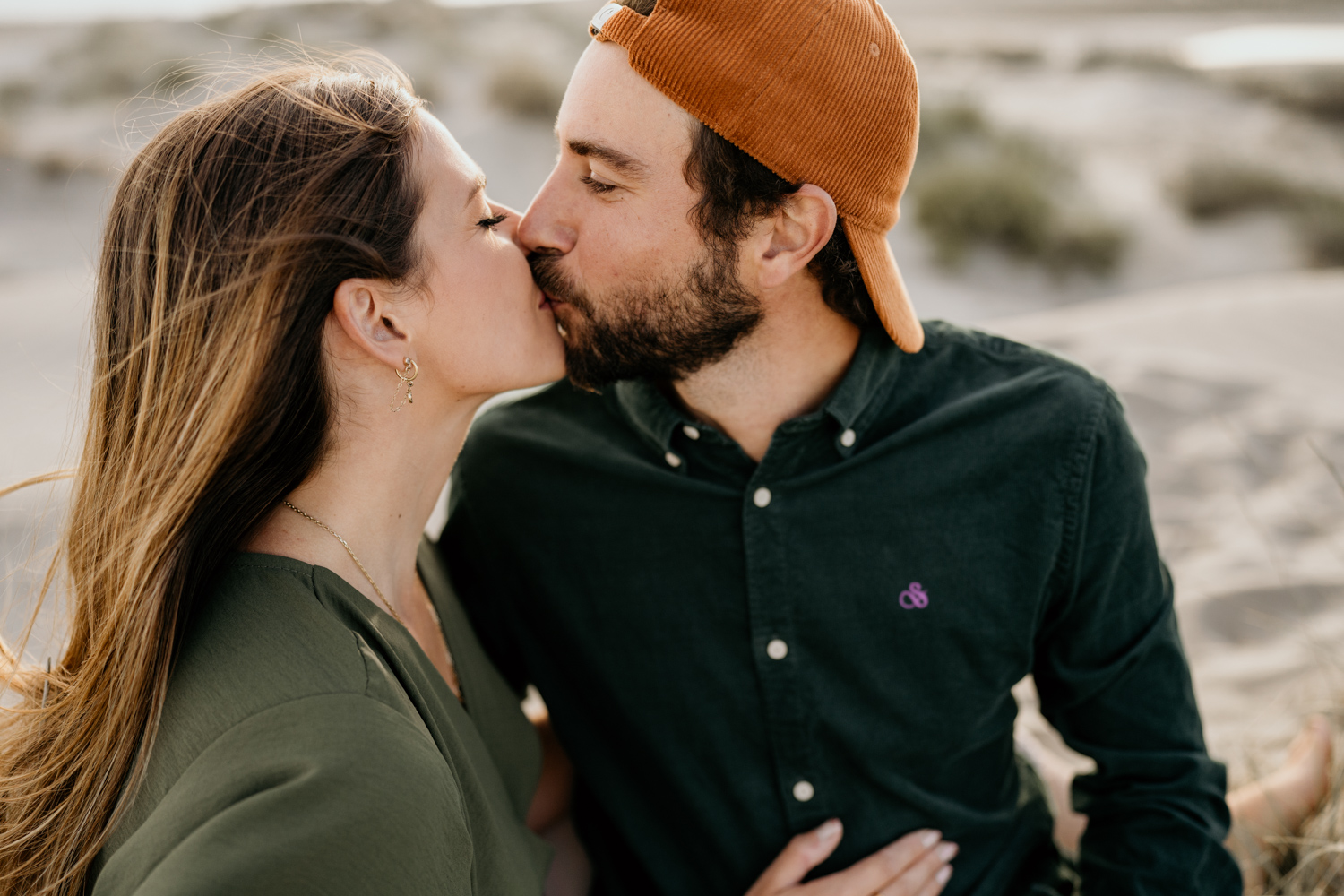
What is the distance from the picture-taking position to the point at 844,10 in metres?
1.78

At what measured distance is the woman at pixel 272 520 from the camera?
1.18 m

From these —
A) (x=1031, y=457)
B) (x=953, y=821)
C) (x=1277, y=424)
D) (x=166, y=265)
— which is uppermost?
(x=166, y=265)

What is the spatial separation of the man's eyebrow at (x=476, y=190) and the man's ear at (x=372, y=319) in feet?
0.80

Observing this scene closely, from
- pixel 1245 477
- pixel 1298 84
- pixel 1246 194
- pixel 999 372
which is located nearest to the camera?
pixel 999 372

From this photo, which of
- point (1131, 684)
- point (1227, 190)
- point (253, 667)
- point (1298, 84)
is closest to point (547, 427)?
point (253, 667)

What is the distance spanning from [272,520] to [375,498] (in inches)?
6.9

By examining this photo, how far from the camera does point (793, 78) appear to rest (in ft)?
5.74

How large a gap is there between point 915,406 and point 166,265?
1428 mm

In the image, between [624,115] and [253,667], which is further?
[624,115]

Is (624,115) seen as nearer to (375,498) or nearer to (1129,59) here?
(375,498)

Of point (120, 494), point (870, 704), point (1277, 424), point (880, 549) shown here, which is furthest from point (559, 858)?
point (1277, 424)

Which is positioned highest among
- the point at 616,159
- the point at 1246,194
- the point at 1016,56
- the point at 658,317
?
the point at 616,159

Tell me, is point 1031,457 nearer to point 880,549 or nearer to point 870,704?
point 880,549

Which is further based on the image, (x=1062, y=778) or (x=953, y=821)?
(x=1062, y=778)
